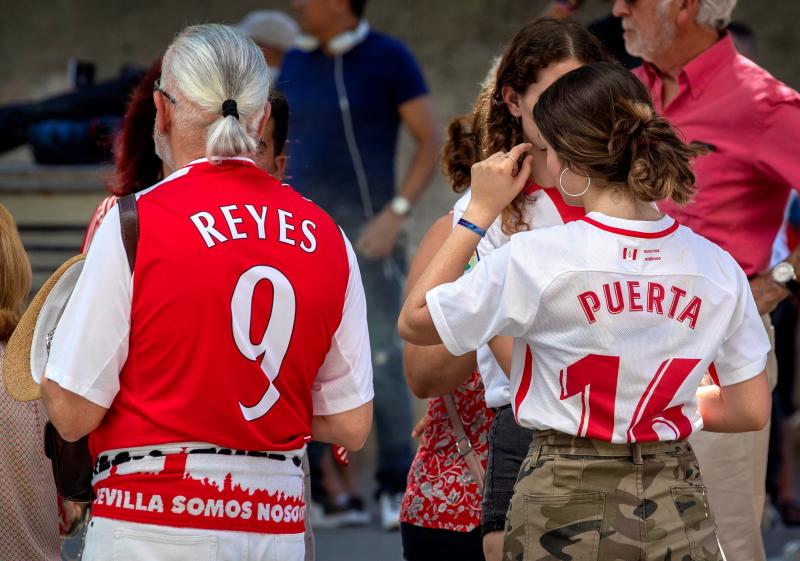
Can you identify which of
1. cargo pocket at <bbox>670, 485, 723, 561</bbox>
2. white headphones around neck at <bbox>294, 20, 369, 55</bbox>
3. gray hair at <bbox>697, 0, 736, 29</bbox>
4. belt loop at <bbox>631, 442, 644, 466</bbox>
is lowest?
cargo pocket at <bbox>670, 485, 723, 561</bbox>

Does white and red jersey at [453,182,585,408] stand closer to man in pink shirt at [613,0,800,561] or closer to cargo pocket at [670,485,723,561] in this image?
cargo pocket at [670,485,723,561]

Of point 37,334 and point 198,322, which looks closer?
point 198,322

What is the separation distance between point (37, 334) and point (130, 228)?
0.31m

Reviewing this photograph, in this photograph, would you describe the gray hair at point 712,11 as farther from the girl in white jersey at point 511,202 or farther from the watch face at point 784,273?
the girl in white jersey at point 511,202

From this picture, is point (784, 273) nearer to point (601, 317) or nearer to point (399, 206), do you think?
point (601, 317)

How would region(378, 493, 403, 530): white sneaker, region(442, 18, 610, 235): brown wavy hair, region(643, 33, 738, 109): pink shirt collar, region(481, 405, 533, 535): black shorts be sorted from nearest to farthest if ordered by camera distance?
region(481, 405, 533, 535): black shorts
region(442, 18, 610, 235): brown wavy hair
region(643, 33, 738, 109): pink shirt collar
region(378, 493, 403, 530): white sneaker

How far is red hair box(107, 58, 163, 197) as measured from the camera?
3207 mm

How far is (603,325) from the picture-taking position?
7.59ft

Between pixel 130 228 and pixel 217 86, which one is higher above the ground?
pixel 217 86

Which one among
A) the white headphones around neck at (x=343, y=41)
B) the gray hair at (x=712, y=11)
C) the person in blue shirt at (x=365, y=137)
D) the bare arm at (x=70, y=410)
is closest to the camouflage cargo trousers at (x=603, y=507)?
the bare arm at (x=70, y=410)

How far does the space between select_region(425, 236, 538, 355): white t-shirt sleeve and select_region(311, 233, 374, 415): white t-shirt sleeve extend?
0.23 meters

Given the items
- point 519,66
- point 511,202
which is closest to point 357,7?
point 519,66

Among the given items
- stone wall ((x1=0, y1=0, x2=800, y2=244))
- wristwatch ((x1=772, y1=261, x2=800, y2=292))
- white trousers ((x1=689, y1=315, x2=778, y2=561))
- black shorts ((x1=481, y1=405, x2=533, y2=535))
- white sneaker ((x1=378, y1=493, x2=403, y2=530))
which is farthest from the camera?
stone wall ((x1=0, y1=0, x2=800, y2=244))

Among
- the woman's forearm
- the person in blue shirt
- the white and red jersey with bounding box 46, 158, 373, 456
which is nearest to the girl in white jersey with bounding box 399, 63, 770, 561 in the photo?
the white and red jersey with bounding box 46, 158, 373, 456
